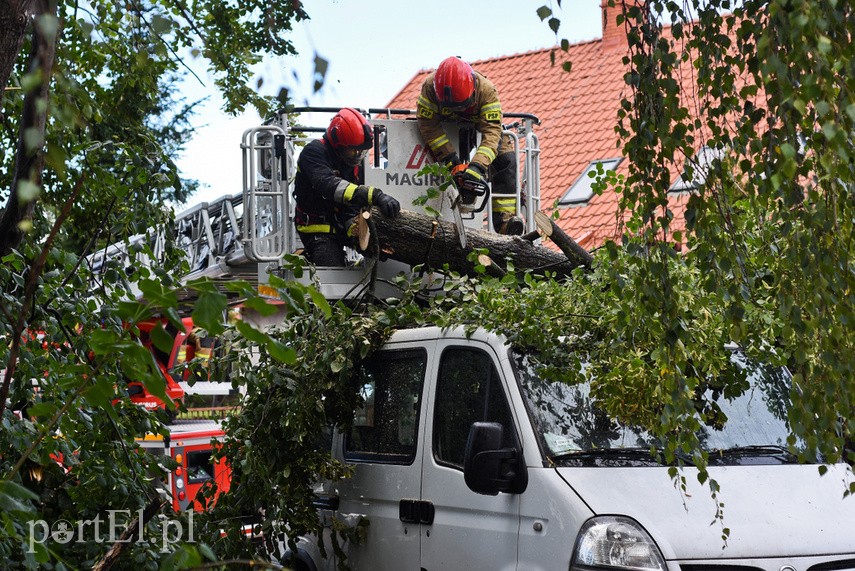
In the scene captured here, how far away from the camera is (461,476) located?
4.55m

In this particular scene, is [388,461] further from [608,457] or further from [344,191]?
[344,191]

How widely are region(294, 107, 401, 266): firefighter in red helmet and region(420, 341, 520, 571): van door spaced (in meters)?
2.06

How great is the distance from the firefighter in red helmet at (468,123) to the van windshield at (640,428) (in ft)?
9.04

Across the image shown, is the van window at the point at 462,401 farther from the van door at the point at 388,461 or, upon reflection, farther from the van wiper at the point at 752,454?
the van wiper at the point at 752,454

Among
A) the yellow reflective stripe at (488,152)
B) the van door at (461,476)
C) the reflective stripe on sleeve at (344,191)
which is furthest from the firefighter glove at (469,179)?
the van door at (461,476)

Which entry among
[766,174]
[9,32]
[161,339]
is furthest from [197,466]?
[161,339]

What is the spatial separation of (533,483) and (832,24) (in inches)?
84.0

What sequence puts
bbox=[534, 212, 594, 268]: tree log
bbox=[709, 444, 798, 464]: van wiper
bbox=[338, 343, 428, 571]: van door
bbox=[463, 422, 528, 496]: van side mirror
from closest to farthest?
bbox=[463, 422, 528, 496]: van side mirror → bbox=[709, 444, 798, 464]: van wiper → bbox=[338, 343, 428, 571]: van door → bbox=[534, 212, 594, 268]: tree log

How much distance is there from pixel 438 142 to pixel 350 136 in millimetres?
627

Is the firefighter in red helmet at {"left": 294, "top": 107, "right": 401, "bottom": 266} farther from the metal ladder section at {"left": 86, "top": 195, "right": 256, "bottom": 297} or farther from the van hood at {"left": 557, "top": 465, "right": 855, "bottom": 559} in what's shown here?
the metal ladder section at {"left": 86, "top": 195, "right": 256, "bottom": 297}

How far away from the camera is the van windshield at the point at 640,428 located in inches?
172

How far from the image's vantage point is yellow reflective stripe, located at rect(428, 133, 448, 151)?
741 centimetres

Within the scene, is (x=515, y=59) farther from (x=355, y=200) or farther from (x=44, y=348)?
(x=44, y=348)

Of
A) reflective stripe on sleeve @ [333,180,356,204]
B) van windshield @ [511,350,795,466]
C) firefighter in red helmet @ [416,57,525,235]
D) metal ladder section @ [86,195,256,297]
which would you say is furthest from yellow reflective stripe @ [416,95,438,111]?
metal ladder section @ [86,195,256,297]
